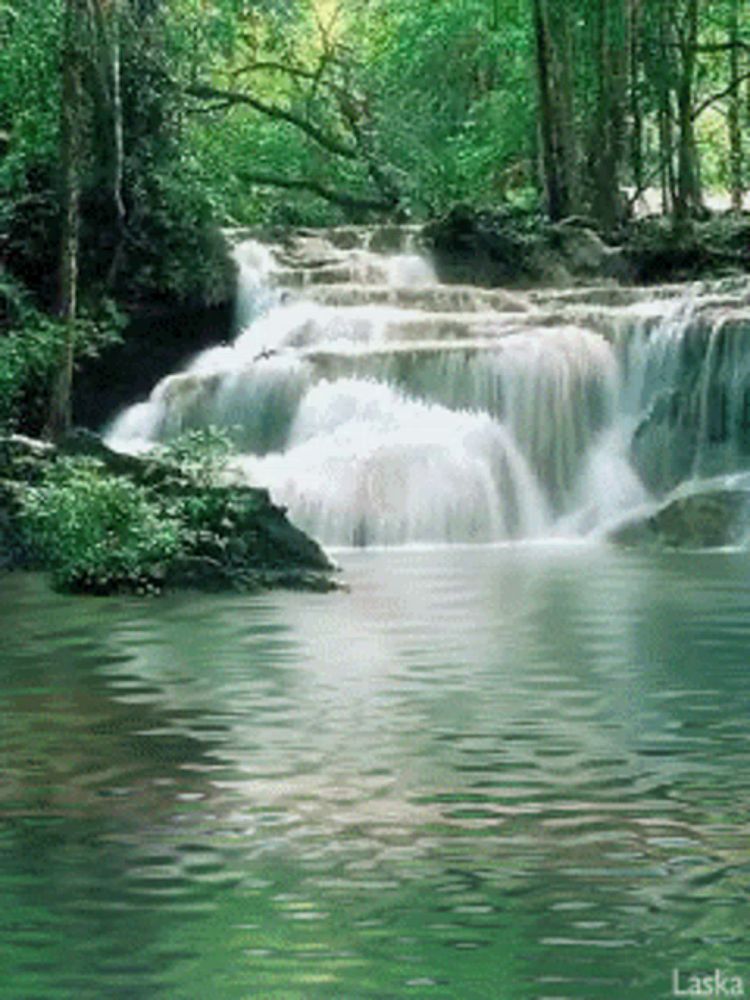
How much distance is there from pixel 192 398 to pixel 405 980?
86.4ft

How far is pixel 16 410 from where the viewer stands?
3008 centimetres

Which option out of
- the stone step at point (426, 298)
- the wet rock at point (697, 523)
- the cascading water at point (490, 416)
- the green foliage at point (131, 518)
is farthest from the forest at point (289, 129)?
the wet rock at point (697, 523)

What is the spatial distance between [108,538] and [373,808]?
39.8 ft

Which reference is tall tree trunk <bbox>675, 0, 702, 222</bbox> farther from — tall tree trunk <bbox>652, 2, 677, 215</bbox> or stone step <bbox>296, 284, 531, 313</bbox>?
stone step <bbox>296, 284, 531, 313</bbox>

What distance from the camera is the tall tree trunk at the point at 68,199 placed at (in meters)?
29.0

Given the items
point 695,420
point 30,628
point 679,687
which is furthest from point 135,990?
point 695,420

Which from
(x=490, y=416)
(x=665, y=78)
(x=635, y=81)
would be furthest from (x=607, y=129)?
(x=490, y=416)

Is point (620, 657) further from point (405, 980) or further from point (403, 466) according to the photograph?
point (403, 466)

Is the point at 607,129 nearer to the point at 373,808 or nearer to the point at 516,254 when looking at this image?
the point at 516,254

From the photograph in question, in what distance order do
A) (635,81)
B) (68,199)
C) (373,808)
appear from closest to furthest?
(373,808) < (68,199) < (635,81)

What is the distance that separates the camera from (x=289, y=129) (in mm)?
49406

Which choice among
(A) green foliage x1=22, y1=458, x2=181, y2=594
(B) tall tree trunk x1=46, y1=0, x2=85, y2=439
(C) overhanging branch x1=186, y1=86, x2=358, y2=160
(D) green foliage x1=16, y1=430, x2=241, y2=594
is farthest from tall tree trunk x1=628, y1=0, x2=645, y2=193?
(A) green foliage x1=22, y1=458, x2=181, y2=594

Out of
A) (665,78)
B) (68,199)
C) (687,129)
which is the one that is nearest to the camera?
(68,199)

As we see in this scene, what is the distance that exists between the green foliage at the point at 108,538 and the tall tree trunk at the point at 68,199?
7.08 m
